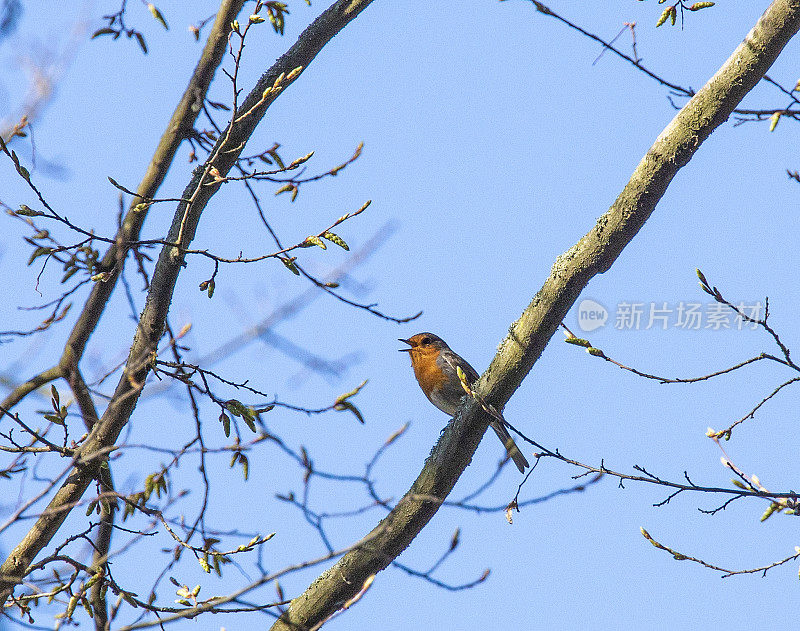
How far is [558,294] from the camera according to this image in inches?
142

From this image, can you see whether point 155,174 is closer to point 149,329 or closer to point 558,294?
point 149,329

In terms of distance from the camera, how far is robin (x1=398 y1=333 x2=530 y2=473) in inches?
267

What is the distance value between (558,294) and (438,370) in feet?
11.0

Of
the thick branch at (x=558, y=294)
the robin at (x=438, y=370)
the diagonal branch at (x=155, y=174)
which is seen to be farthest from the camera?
the robin at (x=438, y=370)

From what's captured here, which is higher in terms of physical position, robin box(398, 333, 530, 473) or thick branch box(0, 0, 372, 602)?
robin box(398, 333, 530, 473)

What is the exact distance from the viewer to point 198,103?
4.23 meters

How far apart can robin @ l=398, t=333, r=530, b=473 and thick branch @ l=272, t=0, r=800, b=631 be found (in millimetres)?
2823

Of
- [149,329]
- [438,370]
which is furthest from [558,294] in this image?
[438,370]

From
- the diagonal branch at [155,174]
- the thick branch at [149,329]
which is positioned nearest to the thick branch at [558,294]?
the thick branch at [149,329]

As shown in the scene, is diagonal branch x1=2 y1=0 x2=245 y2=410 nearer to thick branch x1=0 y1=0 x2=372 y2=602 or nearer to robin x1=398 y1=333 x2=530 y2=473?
thick branch x1=0 y1=0 x2=372 y2=602

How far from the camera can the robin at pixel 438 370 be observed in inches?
267

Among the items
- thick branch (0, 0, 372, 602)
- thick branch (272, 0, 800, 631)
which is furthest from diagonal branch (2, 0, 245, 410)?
thick branch (272, 0, 800, 631)

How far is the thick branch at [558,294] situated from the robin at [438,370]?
9.26ft

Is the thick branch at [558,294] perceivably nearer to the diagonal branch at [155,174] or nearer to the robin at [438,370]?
the diagonal branch at [155,174]
